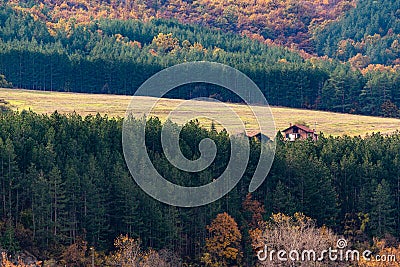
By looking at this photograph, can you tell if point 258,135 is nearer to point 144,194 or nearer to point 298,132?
point 298,132

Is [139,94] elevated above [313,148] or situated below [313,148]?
above

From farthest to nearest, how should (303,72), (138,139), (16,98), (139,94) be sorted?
(303,72) → (139,94) → (16,98) → (138,139)

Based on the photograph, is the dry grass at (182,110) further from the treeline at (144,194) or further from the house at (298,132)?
the treeline at (144,194)

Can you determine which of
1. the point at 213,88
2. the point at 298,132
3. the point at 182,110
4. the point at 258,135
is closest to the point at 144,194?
the point at 258,135

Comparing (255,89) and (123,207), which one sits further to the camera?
(255,89)

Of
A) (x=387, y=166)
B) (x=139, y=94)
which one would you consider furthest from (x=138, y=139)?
(x=139, y=94)

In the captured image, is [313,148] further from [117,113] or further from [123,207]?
[117,113]
